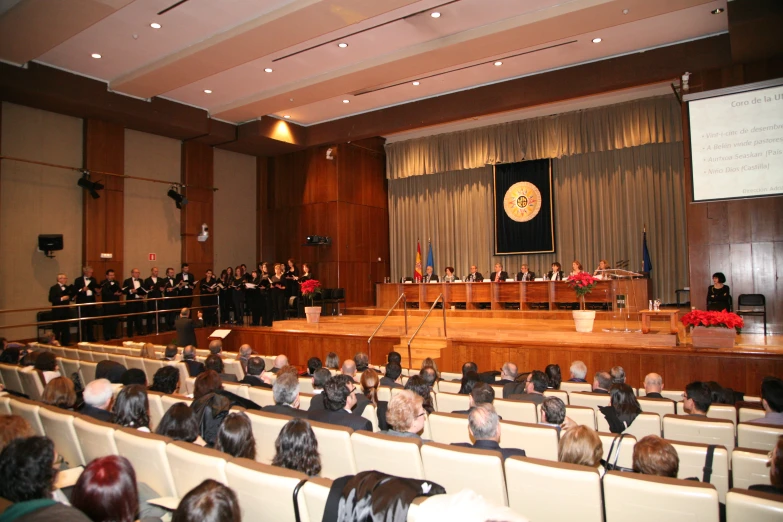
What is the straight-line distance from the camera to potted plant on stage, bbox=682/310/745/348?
6172 mm

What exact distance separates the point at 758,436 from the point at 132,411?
11.2 ft

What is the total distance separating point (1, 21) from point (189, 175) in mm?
5346

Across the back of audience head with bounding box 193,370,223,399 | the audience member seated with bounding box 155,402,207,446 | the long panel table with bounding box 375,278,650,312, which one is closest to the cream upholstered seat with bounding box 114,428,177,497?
the audience member seated with bounding box 155,402,207,446

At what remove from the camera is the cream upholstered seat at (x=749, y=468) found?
2242mm

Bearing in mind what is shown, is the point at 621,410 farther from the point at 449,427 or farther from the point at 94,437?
the point at 94,437

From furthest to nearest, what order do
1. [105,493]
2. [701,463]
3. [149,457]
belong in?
[701,463], [149,457], [105,493]

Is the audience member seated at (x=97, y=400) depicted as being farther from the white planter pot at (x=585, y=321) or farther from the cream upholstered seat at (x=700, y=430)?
the white planter pot at (x=585, y=321)

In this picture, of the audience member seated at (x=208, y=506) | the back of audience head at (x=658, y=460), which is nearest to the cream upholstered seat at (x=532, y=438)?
the back of audience head at (x=658, y=460)

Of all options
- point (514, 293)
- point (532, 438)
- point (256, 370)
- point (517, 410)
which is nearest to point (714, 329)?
point (517, 410)

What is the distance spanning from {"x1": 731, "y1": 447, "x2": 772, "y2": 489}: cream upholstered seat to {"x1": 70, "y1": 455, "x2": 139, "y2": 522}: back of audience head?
2.41 meters

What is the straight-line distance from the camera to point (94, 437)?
2617mm

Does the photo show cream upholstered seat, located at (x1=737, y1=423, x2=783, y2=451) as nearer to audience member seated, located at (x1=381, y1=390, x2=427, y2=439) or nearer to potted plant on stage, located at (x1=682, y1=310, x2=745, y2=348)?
audience member seated, located at (x1=381, y1=390, x2=427, y2=439)

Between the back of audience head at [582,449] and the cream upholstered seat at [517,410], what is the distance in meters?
1.22

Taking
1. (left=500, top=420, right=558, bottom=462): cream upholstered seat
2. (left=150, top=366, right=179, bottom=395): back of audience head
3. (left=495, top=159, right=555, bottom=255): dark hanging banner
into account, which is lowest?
(left=500, top=420, right=558, bottom=462): cream upholstered seat
